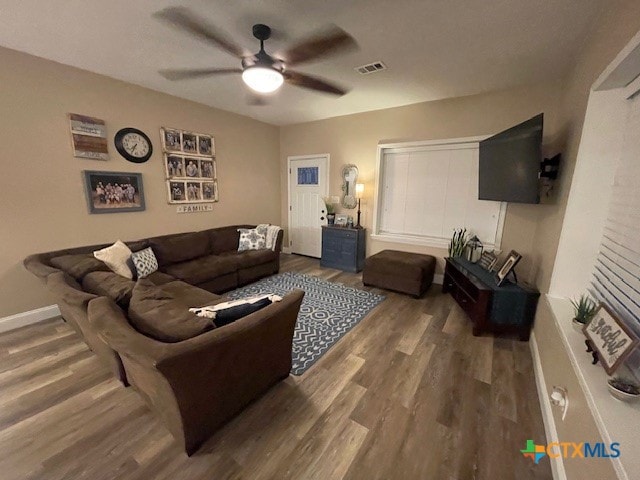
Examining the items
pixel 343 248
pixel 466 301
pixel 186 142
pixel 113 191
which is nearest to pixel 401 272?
pixel 466 301

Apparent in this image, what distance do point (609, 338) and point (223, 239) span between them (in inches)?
164

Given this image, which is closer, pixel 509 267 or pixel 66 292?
pixel 66 292

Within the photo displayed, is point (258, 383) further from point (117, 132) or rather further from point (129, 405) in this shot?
point (117, 132)

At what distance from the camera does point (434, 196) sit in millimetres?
3854

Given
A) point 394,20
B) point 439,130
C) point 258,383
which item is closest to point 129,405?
point 258,383

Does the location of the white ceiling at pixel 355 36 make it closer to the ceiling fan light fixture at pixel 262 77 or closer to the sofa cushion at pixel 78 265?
the ceiling fan light fixture at pixel 262 77

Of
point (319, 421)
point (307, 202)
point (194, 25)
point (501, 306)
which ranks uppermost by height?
point (194, 25)

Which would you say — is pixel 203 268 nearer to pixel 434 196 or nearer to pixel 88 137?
pixel 88 137

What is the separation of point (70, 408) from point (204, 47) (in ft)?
9.84

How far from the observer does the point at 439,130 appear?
3.61m

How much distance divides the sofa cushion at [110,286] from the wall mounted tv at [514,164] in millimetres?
3335

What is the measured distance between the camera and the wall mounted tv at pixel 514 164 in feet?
7.07

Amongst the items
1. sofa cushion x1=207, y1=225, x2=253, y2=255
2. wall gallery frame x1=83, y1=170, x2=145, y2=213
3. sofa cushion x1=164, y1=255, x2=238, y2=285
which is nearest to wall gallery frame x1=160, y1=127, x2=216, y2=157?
wall gallery frame x1=83, y1=170, x2=145, y2=213

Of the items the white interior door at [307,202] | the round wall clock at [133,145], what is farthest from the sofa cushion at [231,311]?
the white interior door at [307,202]
